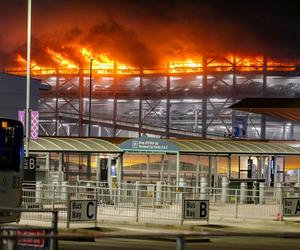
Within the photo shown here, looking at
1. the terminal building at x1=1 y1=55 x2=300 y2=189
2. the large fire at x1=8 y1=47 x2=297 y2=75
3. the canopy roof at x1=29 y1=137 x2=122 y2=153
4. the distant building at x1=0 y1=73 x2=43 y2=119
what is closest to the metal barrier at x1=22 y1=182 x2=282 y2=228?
the canopy roof at x1=29 y1=137 x2=122 y2=153

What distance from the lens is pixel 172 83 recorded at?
90500 mm

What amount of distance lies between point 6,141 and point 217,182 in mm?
20176

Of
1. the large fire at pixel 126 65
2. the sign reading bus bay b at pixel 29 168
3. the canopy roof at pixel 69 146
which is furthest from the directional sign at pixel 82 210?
the large fire at pixel 126 65

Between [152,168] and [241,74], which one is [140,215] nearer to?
[152,168]

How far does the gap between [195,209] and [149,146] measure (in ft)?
34.4

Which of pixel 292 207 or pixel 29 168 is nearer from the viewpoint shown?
pixel 292 207

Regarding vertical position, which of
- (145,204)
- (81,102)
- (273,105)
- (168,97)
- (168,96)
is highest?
(168,96)

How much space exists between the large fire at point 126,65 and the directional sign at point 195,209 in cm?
6265

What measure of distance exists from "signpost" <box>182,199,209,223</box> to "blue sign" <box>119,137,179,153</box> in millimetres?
10230

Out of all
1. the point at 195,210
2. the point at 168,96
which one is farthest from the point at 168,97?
the point at 195,210

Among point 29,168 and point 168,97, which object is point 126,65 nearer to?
point 168,97

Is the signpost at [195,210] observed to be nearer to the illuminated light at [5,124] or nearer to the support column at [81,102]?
the illuminated light at [5,124]

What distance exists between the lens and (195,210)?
22031 mm

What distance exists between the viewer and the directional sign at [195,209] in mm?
21859
